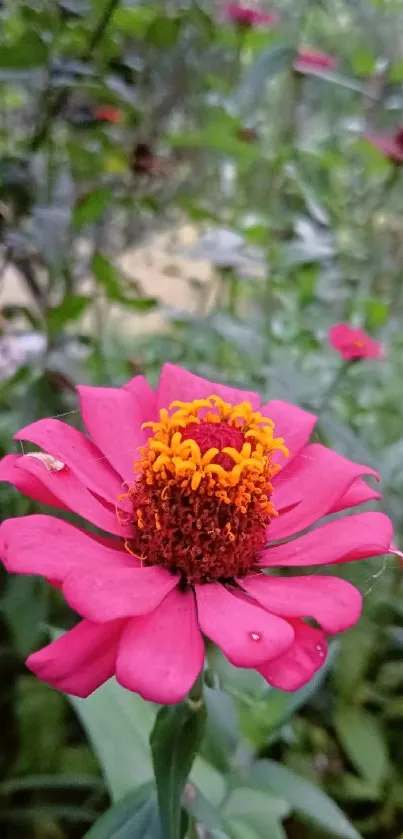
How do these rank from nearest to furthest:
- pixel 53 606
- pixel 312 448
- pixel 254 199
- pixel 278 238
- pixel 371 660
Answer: pixel 312 448
pixel 53 606
pixel 371 660
pixel 278 238
pixel 254 199

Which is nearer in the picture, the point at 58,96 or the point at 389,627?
the point at 58,96

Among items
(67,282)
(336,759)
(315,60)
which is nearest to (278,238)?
(315,60)

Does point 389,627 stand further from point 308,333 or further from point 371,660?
point 308,333

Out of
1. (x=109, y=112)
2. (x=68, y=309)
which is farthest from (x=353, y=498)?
(x=109, y=112)

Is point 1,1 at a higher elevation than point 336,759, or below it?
higher

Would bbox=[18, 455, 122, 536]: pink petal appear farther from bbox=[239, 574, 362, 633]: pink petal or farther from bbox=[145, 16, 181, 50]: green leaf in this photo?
bbox=[145, 16, 181, 50]: green leaf

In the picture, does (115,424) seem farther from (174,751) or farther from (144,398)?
(174,751)

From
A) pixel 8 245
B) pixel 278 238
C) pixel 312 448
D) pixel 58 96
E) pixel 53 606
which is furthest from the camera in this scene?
pixel 278 238

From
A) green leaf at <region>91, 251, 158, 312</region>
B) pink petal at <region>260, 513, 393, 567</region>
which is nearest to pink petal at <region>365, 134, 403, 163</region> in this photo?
green leaf at <region>91, 251, 158, 312</region>
